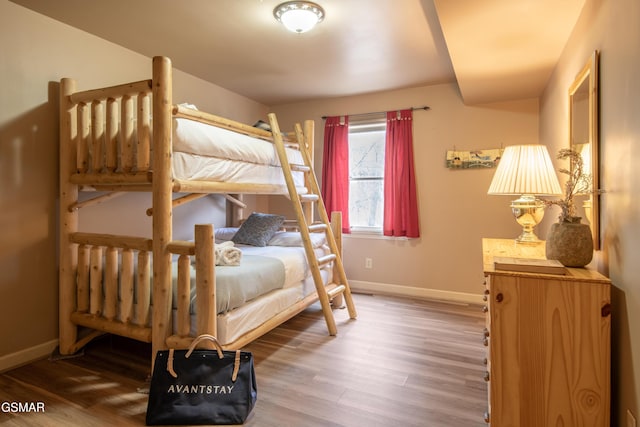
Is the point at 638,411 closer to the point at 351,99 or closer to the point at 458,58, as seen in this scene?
the point at 458,58

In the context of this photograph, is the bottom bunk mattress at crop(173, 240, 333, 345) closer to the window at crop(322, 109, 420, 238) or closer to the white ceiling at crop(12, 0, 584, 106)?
the window at crop(322, 109, 420, 238)

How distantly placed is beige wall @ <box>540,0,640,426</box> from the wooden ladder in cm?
184

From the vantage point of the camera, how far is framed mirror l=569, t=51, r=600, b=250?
1.60 m

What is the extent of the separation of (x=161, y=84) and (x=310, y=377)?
1.93 metres

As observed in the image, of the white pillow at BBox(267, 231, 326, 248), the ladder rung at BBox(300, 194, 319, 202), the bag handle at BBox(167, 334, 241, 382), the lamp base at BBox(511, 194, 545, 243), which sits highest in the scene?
the ladder rung at BBox(300, 194, 319, 202)

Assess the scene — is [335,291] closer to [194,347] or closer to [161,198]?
[194,347]

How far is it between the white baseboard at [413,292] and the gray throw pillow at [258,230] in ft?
4.26

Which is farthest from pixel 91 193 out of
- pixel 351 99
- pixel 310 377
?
pixel 351 99

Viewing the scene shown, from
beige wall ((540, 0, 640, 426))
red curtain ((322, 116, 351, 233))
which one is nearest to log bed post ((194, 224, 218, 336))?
beige wall ((540, 0, 640, 426))

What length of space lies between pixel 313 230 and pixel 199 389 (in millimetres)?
1600

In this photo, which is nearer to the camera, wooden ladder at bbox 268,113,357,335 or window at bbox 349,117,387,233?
wooden ladder at bbox 268,113,357,335

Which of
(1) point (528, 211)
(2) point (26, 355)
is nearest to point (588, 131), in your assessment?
(1) point (528, 211)

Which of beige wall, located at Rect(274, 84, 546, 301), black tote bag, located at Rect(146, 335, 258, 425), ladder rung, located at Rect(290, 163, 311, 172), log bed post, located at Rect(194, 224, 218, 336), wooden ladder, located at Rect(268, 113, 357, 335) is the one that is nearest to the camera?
black tote bag, located at Rect(146, 335, 258, 425)

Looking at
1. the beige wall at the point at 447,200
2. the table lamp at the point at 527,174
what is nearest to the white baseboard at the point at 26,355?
the beige wall at the point at 447,200
